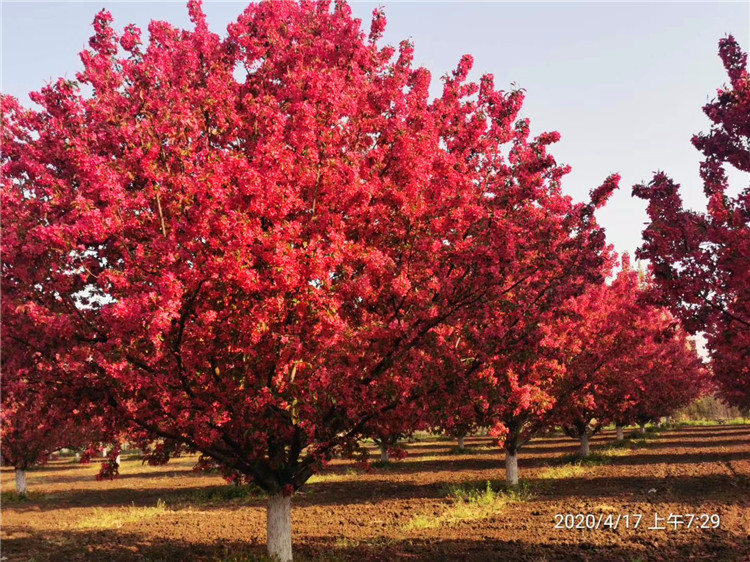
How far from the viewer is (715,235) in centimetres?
869

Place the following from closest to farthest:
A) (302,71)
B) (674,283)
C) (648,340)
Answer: (302,71)
(674,283)
(648,340)

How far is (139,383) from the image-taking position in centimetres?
775

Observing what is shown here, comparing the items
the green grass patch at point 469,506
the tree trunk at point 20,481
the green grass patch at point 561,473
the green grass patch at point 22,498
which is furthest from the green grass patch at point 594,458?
the tree trunk at point 20,481

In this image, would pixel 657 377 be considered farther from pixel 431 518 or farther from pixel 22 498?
pixel 22 498

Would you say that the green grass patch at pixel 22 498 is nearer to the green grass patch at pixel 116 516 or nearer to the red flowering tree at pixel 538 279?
the green grass patch at pixel 116 516

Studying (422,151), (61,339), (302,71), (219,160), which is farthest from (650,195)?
(61,339)

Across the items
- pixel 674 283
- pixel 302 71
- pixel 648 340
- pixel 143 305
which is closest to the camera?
pixel 143 305

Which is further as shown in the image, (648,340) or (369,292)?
(648,340)

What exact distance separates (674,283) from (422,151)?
4.69m

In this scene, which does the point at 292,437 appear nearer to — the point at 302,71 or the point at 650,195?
the point at 302,71

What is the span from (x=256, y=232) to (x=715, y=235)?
23.1 feet

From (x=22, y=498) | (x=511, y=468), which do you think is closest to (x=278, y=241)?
(x=511, y=468)

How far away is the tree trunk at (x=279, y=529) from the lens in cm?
1005

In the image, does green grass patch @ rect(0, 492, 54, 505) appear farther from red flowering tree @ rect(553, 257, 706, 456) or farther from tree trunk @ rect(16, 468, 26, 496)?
red flowering tree @ rect(553, 257, 706, 456)
